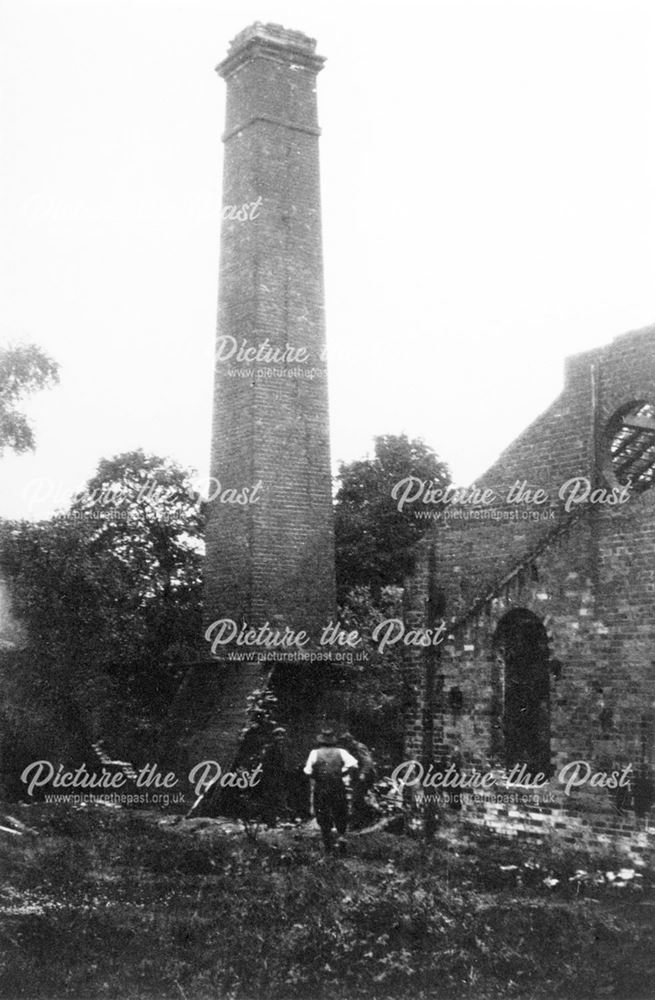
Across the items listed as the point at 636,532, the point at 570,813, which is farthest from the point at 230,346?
the point at 570,813

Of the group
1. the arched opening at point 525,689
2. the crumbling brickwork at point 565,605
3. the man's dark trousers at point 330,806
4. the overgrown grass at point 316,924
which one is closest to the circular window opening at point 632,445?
the crumbling brickwork at point 565,605

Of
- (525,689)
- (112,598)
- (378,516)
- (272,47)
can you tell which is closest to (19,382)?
(112,598)

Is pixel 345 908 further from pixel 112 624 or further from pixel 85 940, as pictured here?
pixel 112 624

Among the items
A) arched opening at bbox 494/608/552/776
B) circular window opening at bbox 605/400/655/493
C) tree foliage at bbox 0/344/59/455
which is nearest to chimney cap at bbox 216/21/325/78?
tree foliage at bbox 0/344/59/455

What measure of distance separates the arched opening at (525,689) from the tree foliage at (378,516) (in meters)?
13.7

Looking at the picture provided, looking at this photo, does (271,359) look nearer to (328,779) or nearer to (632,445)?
(632,445)

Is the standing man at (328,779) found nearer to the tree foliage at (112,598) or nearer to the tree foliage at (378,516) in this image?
the tree foliage at (112,598)

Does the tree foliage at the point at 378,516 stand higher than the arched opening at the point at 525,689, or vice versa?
the tree foliage at the point at 378,516

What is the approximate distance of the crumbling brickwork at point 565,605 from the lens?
10.6 m

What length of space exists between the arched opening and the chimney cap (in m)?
11.6

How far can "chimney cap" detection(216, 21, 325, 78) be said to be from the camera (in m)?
17.8

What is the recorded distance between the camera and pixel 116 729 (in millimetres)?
18047

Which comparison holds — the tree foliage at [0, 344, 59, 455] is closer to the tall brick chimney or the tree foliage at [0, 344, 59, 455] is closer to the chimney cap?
the tall brick chimney

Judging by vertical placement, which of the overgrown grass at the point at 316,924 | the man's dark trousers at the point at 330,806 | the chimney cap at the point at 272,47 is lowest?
the overgrown grass at the point at 316,924
